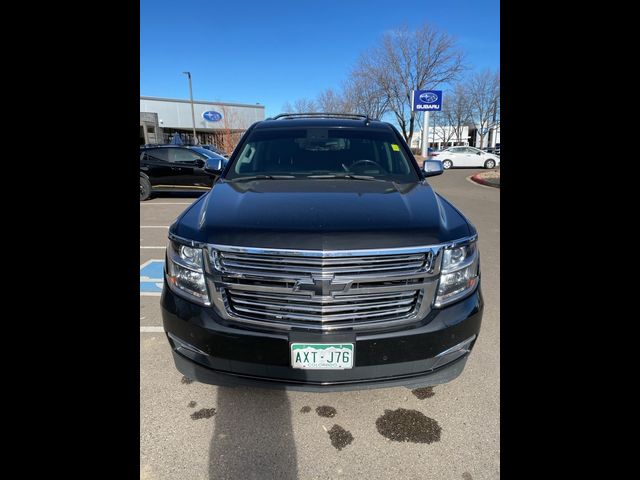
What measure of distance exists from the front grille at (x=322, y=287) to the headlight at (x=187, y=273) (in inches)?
3.8

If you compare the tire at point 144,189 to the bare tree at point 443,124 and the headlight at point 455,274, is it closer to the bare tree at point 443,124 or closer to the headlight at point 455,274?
the headlight at point 455,274

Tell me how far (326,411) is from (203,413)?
2.56 ft

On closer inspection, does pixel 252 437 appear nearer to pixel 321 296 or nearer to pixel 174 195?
pixel 321 296

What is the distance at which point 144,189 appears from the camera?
10.5 m

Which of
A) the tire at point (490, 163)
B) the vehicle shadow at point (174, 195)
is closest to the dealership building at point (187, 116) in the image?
the tire at point (490, 163)

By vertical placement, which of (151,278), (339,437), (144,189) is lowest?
(339,437)

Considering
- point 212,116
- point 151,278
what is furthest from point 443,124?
point 151,278

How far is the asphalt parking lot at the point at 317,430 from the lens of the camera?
1832mm

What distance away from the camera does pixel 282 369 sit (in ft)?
5.79

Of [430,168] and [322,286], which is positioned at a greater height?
[430,168]

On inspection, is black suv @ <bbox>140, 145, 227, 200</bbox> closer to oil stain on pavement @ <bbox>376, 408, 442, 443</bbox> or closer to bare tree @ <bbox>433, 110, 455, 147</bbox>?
oil stain on pavement @ <bbox>376, 408, 442, 443</bbox>

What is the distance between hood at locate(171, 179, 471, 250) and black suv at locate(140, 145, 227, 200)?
8.62m

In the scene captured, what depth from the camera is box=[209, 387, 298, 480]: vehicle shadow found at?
71.5 inches
